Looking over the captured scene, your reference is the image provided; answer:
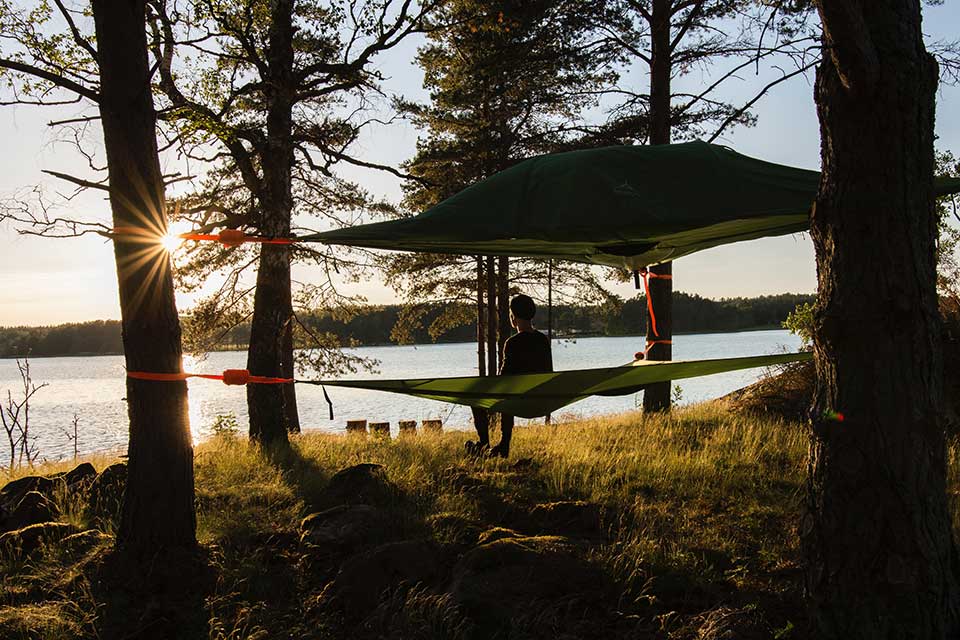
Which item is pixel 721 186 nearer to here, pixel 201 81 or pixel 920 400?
pixel 920 400

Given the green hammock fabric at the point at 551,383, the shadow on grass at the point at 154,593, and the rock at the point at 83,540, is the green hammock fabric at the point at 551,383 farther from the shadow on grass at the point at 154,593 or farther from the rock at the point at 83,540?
the rock at the point at 83,540

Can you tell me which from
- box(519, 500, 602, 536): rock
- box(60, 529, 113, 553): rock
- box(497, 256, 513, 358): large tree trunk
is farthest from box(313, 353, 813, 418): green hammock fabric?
box(497, 256, 513, 358): large tree trunk

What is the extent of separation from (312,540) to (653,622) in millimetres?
1774

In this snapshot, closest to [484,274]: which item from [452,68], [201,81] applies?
[452,68]

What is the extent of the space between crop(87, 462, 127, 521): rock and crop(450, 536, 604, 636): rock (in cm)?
231

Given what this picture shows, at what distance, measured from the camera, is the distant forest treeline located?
1282 cm

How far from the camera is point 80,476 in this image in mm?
4719

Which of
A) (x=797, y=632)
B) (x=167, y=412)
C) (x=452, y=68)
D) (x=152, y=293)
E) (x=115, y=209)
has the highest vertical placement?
(x=452, y=68)

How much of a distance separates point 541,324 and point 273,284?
1762cm

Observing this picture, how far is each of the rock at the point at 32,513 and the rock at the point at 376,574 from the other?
7.36 feet

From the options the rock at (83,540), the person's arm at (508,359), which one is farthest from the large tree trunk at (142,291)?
the person's arm at (508,359)

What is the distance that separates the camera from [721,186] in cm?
399

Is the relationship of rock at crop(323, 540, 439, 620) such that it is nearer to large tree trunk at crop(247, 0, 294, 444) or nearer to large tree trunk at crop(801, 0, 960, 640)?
large tree trunk at crop(801, 0, 960, 640)

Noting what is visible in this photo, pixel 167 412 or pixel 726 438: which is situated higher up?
pixel 167 412
